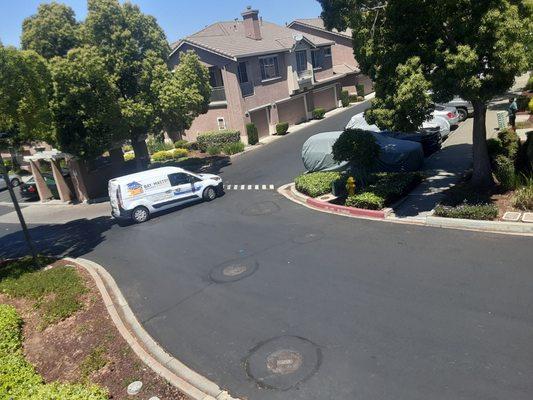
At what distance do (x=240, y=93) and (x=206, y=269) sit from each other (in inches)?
885

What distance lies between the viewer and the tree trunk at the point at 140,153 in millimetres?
27136

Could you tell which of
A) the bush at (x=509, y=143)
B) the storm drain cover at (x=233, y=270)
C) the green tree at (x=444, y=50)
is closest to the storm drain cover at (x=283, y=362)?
the storm drain cover at (x=233, y=270)

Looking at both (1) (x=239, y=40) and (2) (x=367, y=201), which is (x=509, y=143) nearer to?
(2) (x=367, y=201)

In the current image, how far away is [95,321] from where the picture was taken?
1010 cm

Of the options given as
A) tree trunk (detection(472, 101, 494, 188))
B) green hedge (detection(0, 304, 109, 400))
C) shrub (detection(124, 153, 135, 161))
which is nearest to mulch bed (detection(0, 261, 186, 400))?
green hedge (detection(0, 304, 109, 400))

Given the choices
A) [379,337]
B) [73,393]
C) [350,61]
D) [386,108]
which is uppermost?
[350,61]

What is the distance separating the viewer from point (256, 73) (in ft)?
112

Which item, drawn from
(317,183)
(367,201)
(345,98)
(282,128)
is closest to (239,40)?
(282,128)

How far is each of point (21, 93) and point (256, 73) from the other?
853 inches

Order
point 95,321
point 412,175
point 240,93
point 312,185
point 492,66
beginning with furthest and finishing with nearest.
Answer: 1. point 240,93
2. point 312,185
3. point 412,175
4. point 492,66
5. point 95,321

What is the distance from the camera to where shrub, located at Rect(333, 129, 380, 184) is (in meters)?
15.9

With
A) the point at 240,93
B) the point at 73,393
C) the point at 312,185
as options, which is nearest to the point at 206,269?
the point at 73,393

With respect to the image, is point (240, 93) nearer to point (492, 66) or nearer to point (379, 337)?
point (492, 66)

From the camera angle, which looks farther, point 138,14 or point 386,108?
point 138,14
